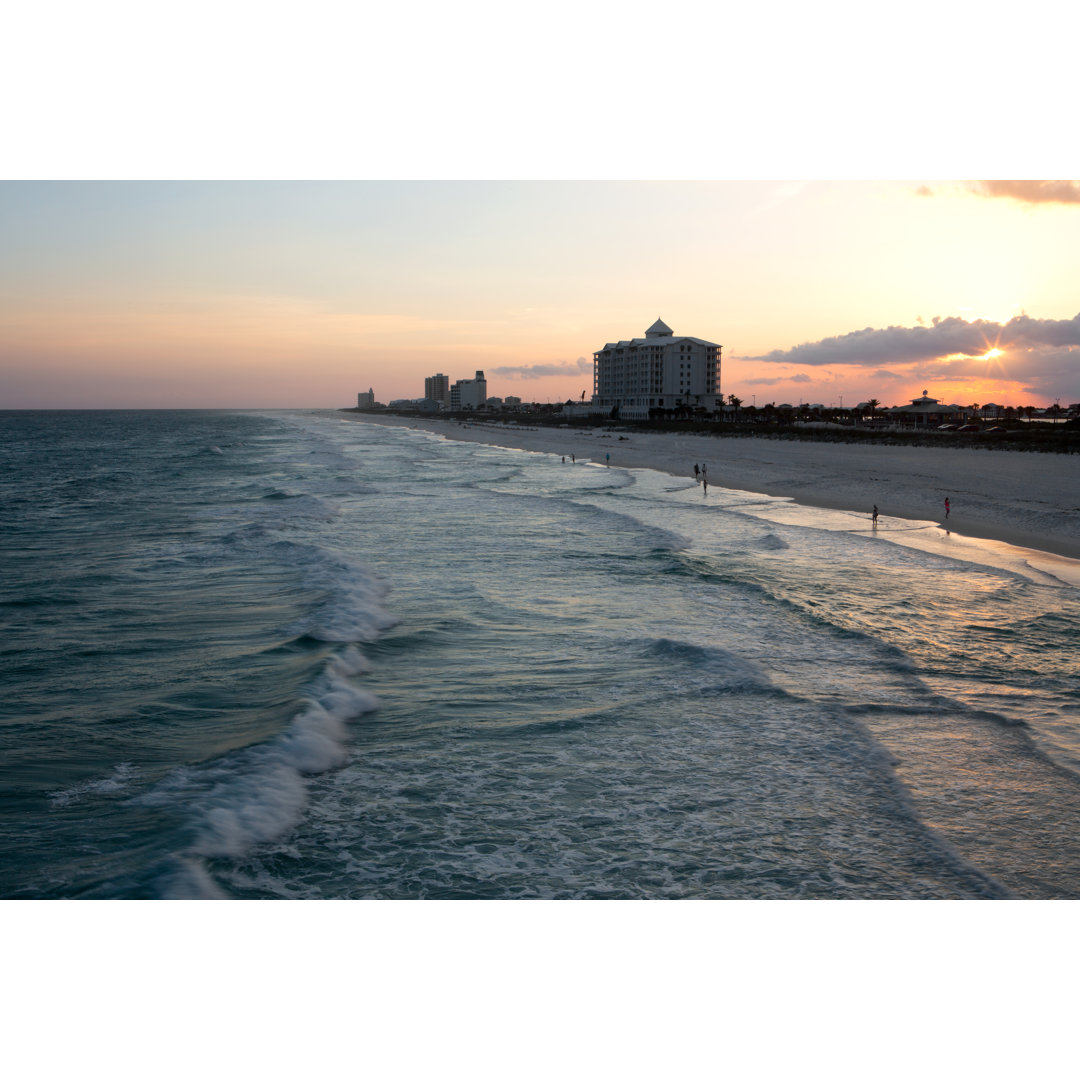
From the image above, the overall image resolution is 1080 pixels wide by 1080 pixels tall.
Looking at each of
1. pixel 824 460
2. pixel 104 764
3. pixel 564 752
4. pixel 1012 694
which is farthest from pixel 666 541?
pixel 824 460

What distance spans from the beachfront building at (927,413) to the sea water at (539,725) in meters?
129

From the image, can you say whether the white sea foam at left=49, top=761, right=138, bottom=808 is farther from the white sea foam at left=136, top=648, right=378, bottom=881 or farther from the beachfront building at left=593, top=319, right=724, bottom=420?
the beachfront building at left=593, top=319, right=724, bottom=420

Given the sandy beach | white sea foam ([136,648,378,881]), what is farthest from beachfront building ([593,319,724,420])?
white sea foam ([136,648,378,881])

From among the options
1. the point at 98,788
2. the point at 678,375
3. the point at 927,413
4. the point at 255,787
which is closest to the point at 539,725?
the point at 255,787

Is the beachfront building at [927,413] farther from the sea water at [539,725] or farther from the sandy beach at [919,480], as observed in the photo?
the sea water at [539,725]

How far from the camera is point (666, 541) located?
2522cm

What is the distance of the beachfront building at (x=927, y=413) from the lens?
451 ft

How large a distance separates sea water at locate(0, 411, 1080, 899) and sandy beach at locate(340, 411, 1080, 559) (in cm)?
685

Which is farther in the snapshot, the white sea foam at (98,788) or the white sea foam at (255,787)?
the white sea foam at (98,788)

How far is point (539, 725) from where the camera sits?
10336 mm

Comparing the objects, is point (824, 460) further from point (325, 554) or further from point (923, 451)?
point (325, 554)

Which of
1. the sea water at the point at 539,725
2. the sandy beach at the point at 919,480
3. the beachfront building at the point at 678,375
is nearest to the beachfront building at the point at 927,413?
the beachfront building at the point at 678,375

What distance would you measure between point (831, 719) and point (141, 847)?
8.46 meters

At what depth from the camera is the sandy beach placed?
94.7 feet
